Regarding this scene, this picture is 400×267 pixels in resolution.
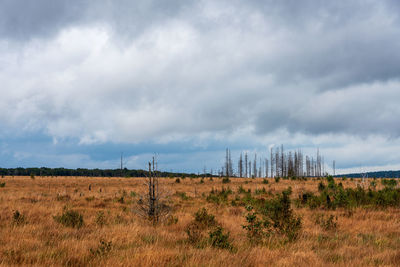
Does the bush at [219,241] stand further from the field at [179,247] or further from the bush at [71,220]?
the bush at [71,220]

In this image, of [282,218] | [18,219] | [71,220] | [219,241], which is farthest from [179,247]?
[18,219]

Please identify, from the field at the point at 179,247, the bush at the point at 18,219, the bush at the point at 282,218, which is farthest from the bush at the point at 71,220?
the bush at the point at 282,218

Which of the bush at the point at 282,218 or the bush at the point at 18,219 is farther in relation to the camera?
the bush at the point at 18,219

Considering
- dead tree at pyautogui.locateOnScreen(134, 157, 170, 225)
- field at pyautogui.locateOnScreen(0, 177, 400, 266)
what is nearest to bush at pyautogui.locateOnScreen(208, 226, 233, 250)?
field at pyautogui.locateOnScreen(0, 177, 400, 266)

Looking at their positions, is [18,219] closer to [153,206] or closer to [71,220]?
[71,220]

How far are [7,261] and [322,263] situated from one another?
5712mm

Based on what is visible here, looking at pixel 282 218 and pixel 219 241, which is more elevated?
pixel 282 218

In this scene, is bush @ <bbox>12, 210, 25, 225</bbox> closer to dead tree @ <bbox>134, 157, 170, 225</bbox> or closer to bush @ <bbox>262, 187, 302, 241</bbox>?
dead tree @ <bbox>134, 157, 170, 225</bbox>

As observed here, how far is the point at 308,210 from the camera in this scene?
46.8 ft

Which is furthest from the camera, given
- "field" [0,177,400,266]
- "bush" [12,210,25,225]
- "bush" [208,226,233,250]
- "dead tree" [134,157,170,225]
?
"dead tree" [134,157,170,225]

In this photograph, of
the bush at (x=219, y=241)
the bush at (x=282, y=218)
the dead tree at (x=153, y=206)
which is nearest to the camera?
the bush at (x=219, y=241)

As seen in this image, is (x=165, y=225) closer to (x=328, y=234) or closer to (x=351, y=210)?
(x=328, y=234)

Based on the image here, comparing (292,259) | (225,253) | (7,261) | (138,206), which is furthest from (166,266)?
(138,206)

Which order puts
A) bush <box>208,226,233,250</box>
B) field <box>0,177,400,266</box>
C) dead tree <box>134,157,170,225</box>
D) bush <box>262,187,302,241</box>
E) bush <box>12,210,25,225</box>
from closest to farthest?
field <box>0,177,400,266</box> < bush <box>208,226,233,250</box> < bush <box>262,187,302,241</box> < bush <box>12,210,25,225</box> < dead tree <box>134,157,170,225</box>
